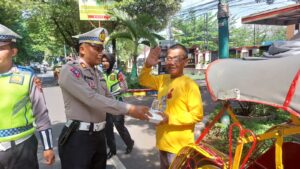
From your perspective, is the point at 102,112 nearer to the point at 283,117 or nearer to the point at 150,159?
the point at 150,159

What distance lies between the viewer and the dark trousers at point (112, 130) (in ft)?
17.3

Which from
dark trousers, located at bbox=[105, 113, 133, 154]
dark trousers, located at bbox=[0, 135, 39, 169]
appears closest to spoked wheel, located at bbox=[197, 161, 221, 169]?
dark trousers, located at bbox=[0, 135, 39, 169]

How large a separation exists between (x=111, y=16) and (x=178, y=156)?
14351mm

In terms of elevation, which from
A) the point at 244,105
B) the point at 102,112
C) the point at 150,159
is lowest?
the point at 150,159

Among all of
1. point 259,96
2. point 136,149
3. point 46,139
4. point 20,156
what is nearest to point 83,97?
point 46,139

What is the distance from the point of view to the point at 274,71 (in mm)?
2066

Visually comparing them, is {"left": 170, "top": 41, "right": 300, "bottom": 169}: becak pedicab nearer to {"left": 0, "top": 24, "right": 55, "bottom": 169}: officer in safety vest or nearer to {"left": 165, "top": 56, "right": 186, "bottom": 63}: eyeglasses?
{"left": 165, "top": 56, "right": 186, "bottom": 63}: eyeglasses

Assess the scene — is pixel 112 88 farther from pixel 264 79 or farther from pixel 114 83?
pixel 264 79

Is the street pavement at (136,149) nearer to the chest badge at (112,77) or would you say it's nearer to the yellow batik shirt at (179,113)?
the chest badge at (112,77)

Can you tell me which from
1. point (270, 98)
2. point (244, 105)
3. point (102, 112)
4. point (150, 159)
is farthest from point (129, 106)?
point (244, 105)

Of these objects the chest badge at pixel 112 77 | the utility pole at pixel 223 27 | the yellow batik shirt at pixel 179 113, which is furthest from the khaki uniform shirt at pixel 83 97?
the utility pole at pixel 223 27

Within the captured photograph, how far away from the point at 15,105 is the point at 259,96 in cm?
187

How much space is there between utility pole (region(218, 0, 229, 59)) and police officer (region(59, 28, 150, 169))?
13.5 ft

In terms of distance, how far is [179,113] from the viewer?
10.2 feet
